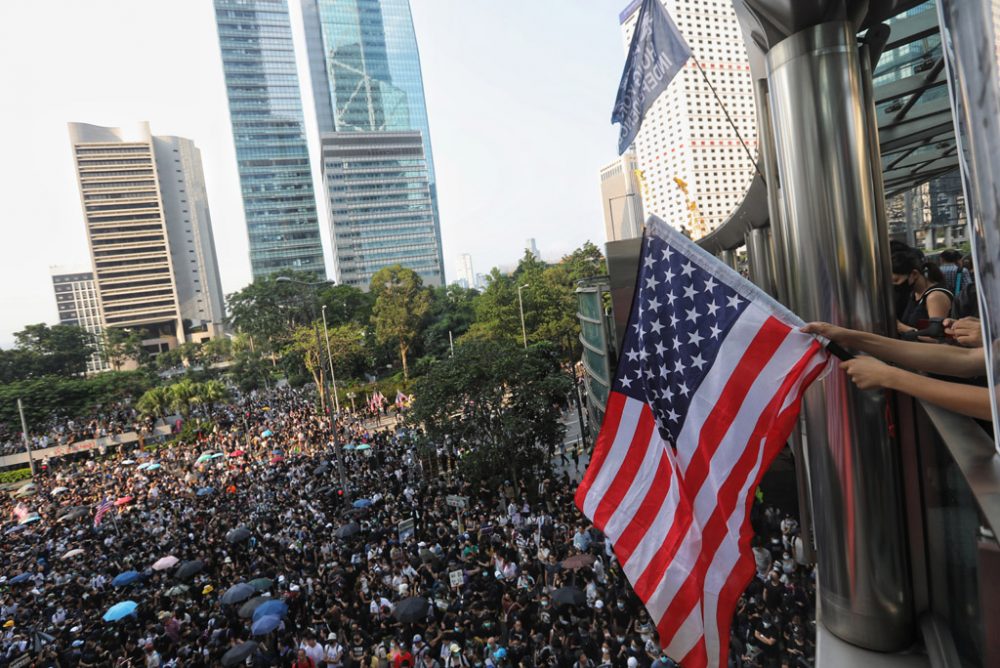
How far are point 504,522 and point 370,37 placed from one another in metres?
153

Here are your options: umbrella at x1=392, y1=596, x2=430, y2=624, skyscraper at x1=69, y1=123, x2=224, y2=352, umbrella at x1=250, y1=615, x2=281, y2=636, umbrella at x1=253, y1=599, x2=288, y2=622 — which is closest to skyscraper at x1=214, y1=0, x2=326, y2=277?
skyscraper at x1=69, y1=123, x2=224, y2=352

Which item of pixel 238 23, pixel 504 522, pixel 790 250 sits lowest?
pixel 504 522

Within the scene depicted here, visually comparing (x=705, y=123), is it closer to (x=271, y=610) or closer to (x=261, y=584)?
(x=261, y=584)

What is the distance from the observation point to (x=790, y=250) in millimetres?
3676

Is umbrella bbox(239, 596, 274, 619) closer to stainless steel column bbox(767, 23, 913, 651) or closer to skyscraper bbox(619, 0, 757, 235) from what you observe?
stainless steel column bbox(767, 23, 913, 651)

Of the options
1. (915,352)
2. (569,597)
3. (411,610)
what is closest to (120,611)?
(411,610)

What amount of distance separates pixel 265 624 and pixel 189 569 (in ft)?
18.8

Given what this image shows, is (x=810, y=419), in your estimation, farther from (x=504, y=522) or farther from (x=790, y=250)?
(x=504, y=522)

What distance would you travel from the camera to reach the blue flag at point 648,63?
8.02 metres

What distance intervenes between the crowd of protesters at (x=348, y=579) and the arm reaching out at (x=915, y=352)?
673 cm

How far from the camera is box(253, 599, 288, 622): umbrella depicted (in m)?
12.1

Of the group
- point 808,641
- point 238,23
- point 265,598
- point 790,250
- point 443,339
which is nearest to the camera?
point 790,250

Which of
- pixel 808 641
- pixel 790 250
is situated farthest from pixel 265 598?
pixel 790 250

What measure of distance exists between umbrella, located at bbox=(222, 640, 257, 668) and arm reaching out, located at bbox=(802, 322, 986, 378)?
38.9ft
